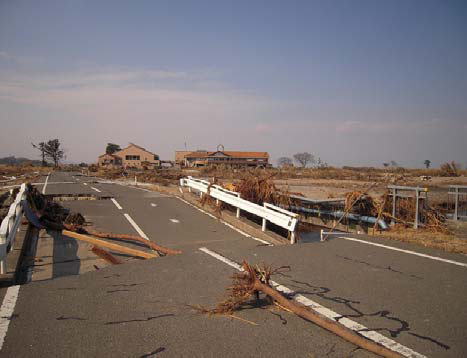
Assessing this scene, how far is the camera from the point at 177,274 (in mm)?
6273

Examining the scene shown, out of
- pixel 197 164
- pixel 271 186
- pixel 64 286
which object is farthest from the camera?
pixel 197 164

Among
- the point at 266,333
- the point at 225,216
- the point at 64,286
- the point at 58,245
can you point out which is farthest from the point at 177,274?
the point at 225,216

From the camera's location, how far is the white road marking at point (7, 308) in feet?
13.4

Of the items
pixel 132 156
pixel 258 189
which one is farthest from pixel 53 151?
pixel 258 189

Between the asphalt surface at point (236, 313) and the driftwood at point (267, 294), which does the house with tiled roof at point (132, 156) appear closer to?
the asphalt surface at point (236, 313)

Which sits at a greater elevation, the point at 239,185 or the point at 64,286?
the point at 239,185

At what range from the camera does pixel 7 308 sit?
4.74m

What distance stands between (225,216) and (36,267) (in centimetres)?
655

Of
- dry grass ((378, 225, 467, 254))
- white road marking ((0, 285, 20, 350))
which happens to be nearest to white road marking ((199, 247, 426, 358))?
white road marking ((0, 285, 20, 350))

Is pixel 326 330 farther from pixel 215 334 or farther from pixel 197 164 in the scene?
pixel 197 164

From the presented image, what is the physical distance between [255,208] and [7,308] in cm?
725

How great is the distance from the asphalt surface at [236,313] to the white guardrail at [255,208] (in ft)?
4.77

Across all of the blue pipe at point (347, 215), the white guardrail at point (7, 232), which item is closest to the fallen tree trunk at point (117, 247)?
the white guardrail at point (7, 232)

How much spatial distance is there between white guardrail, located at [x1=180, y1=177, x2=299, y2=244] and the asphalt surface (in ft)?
4.77
